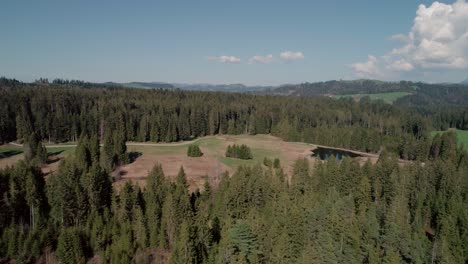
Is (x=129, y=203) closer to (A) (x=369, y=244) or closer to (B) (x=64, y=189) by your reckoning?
(B) (x=64, y=189)

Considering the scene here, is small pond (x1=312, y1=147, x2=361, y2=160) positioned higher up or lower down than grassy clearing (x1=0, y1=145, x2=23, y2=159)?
lower down

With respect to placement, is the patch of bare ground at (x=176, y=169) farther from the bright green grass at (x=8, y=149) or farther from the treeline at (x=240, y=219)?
the bright green grass at (x=8, y=149)

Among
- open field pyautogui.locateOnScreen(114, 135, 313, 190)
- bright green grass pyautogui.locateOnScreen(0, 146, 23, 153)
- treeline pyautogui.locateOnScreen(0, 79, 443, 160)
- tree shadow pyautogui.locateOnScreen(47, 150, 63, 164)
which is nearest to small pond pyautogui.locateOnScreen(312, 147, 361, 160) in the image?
open field pyautogui.locateOnScreen(114, 135, 313, 190)

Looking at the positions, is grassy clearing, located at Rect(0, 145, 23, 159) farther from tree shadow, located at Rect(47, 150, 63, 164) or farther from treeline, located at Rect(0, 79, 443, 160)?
tree shadow, located at Rect(47, 150, 63, 164)

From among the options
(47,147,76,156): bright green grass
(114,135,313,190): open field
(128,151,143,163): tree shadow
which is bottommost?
(114,135,313,190): open field

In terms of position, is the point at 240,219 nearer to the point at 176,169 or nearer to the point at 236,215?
the point at 236,215

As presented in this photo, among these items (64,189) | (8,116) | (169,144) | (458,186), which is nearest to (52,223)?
(64,189)
